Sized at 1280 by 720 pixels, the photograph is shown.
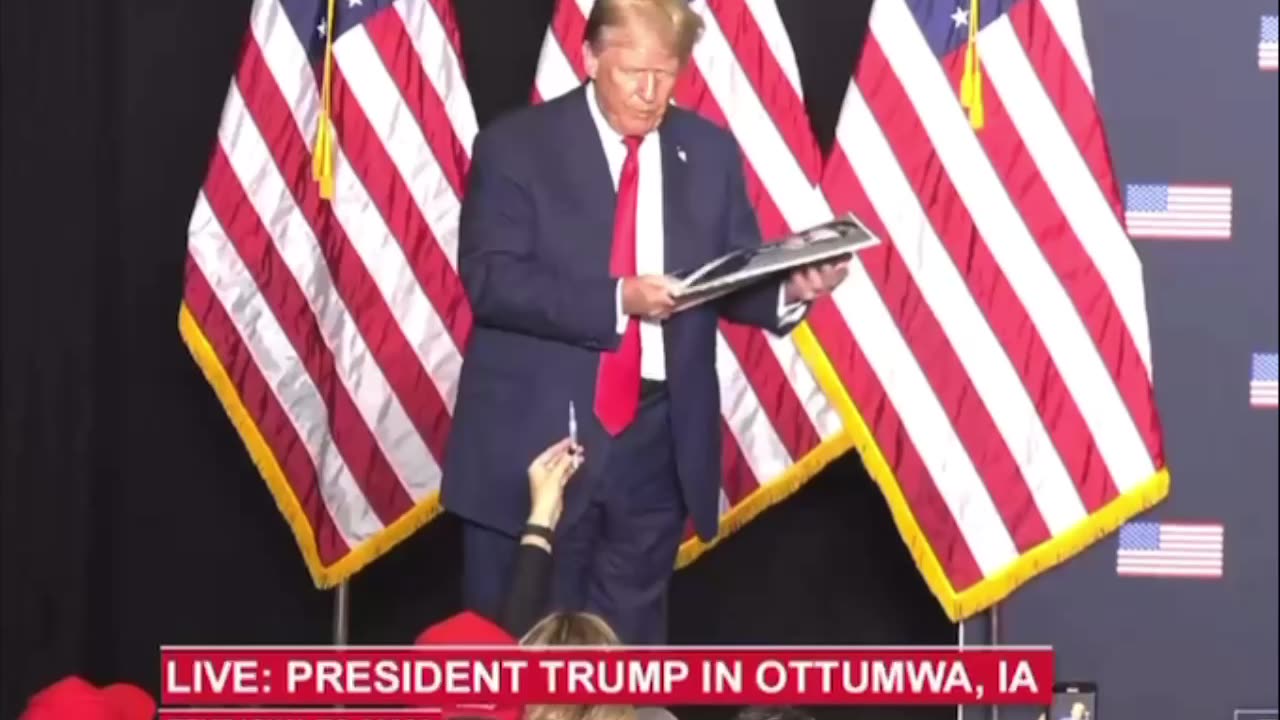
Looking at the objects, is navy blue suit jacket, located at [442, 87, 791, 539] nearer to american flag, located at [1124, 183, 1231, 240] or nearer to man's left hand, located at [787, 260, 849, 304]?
man's left hand, located at [787, 260, 849, 304]

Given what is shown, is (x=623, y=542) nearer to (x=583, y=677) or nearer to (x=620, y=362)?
(x=620, y=362)

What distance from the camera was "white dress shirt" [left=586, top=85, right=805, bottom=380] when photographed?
168 inches

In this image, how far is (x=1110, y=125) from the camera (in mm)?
4598

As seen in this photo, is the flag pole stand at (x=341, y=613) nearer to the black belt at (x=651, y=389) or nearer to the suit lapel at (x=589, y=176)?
the black belt at (x=651, y=389)

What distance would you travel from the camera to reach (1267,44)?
4570 millimetres

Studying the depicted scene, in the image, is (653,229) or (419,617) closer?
(653,229)

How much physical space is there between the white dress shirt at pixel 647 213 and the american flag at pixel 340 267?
520 mm

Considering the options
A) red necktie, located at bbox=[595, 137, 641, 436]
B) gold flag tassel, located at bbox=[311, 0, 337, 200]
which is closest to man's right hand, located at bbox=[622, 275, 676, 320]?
red necktie, located at bbox=[595, 137, 641, 436]

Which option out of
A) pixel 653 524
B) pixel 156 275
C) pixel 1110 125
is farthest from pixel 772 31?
pixel 156 275

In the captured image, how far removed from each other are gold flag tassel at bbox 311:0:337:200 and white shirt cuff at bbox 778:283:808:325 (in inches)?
38.3

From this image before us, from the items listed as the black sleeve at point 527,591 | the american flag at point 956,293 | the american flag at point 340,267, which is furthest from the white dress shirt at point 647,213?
the black sleeve at point 527,591

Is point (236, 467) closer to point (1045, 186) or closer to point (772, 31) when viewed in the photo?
point (772, 31)

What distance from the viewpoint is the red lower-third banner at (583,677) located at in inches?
105

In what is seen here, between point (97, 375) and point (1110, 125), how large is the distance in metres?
2.23
